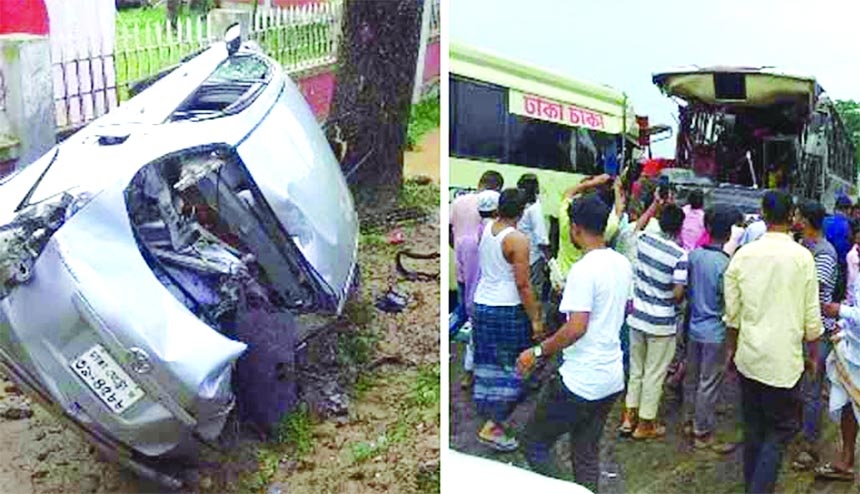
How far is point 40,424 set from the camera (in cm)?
259

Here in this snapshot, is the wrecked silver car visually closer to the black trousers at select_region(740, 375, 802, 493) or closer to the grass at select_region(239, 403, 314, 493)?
the grass at select_region(239, 403, 314, 493)

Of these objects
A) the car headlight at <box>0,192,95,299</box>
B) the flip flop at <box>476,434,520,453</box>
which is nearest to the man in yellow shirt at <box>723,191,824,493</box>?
the flip flop at <box>476,434,520,453</box>

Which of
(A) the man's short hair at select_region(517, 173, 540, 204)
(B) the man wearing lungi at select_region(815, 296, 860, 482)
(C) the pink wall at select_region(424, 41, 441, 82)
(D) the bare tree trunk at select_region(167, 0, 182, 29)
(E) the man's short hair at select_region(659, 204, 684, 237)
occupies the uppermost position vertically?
(D) the bare tree trunk at select_region(167, 0, 182, 29)

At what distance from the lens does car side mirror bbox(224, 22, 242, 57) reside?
260cm

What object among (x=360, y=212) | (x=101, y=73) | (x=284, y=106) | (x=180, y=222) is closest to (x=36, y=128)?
(x=101, y=73)

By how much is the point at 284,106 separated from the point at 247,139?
143 millimetres

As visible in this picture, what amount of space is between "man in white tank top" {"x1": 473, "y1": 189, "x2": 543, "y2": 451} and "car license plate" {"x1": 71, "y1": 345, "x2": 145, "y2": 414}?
0.67 meters

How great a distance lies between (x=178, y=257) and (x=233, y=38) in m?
0.49

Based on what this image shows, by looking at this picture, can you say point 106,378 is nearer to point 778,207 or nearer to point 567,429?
point 567,429

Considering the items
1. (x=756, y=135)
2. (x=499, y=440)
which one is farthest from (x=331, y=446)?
(x=756, y=135)

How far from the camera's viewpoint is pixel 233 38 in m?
2.60

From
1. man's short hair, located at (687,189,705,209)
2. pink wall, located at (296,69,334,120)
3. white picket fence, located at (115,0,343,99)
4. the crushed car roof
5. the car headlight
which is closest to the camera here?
the car headlight

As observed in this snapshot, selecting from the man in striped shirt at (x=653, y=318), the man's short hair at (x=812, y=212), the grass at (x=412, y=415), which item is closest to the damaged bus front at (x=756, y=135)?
the man's short hair at (x=812, y=212)

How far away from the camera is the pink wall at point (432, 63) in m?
2.39
